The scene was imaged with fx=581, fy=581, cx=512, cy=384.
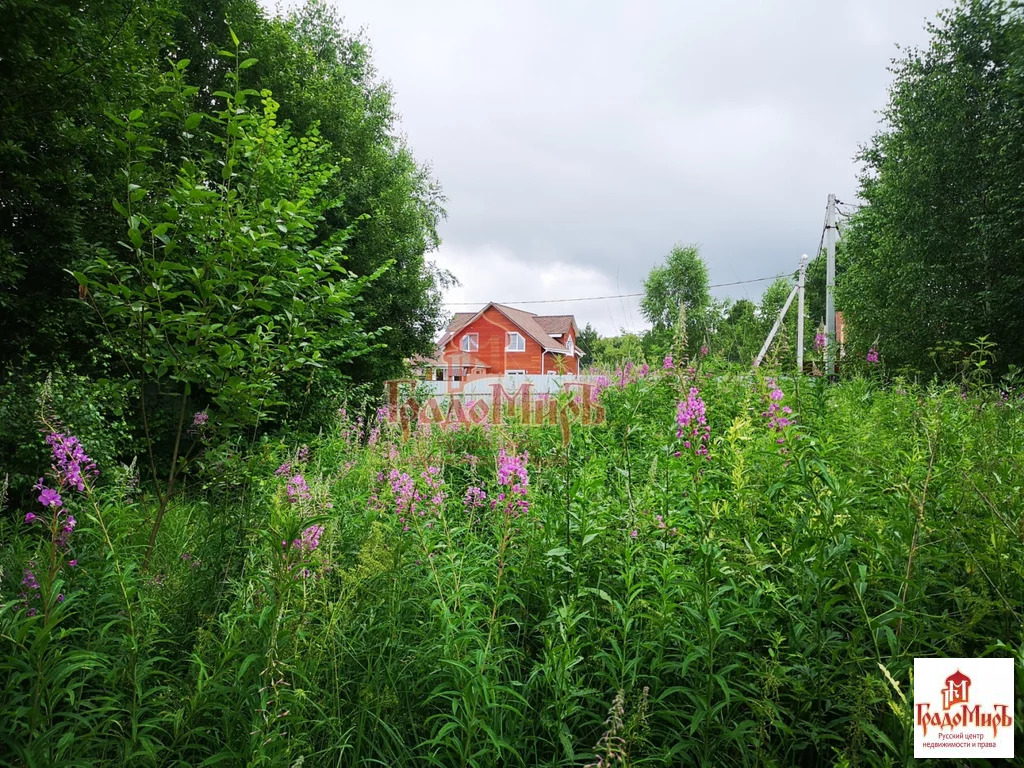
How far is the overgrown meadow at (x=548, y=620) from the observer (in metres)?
1.83

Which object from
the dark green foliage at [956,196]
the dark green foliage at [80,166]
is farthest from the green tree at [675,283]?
the dark green foliage at [80,166]

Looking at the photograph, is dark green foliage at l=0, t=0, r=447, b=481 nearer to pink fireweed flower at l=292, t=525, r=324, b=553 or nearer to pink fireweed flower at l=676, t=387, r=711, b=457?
pink fireweed flower at l=292, t=525, r=324, b=553

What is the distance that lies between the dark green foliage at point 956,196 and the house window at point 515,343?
2600 cm

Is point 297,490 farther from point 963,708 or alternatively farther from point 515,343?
point 515,343

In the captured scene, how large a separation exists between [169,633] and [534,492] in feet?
5.76

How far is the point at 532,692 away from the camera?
7.18ft

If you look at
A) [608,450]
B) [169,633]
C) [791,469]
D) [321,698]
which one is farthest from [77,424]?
[791,469]

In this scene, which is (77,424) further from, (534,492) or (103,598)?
(534,492)

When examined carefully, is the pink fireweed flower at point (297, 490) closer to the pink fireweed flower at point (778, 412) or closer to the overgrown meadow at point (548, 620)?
the overgrown meadow at point (548, 620)

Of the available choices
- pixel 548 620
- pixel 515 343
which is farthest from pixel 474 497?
pixel 515 343

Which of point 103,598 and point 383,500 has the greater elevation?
point 383,500

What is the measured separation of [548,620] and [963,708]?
51.4 inches

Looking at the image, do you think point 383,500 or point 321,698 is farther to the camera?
point 383,500

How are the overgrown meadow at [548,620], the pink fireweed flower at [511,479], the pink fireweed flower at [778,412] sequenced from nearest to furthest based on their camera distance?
the overgrown meadow at [548,620], the pink fireweed flower at [511,479], the pink fireweed flower at [778,412]
